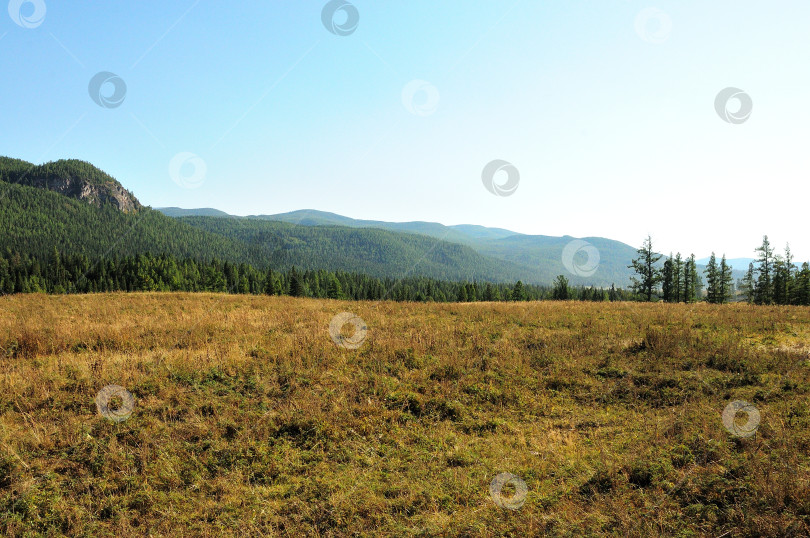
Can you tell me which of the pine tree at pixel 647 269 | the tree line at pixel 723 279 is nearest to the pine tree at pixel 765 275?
the tree line at pixel 723 279

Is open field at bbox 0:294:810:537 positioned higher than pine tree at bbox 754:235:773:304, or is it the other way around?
pine tree at bbox 754:235:773:304

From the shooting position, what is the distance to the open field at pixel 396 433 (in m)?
4.75

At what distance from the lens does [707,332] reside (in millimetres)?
13156

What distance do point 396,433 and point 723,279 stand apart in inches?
3240

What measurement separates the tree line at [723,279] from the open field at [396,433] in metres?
49.9

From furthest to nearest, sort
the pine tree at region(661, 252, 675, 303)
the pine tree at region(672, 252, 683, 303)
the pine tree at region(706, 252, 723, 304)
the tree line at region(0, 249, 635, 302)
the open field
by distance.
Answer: the tree line at region(0, 249, 635, 302) < the pine tree at region(672, 252, 683, 303) < the pine tree at region(706, 252, 723, 304) < the pine tree at region(661, 252, 675, 303) < the open field

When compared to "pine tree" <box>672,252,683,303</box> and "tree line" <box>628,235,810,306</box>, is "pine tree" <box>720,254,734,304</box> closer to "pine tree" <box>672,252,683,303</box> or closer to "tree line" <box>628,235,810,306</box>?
"tree line" <box>628,235,810,306</box>

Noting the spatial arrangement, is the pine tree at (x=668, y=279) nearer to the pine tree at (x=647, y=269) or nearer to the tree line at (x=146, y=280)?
the pine tree at (x=647, y=269)

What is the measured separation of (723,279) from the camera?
2589 inches

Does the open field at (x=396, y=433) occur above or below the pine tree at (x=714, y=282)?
below

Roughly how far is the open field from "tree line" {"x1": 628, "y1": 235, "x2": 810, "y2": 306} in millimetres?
49935

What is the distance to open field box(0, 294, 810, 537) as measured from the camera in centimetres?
475

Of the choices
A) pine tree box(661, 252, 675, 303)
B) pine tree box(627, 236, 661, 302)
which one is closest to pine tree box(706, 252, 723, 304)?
pine tree box(661, 252, 675, 303)

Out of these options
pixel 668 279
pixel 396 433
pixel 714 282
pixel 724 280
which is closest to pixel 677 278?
pixel 714 282
